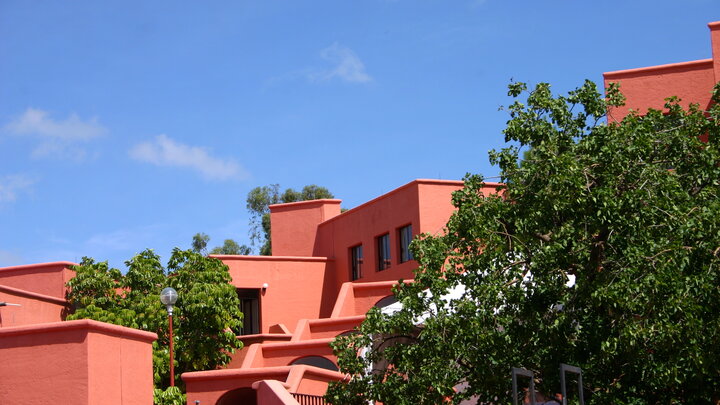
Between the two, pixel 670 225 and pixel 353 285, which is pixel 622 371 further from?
pixel 353 285

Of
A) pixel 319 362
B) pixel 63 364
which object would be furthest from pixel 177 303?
pixel 63 364

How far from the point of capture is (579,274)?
17.7 metres

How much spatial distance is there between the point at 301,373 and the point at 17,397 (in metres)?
8.01

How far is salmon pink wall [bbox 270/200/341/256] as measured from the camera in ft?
138

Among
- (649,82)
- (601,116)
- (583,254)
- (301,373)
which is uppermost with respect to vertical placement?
(649,82)

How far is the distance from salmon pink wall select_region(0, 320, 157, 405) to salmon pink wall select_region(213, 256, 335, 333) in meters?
20.2

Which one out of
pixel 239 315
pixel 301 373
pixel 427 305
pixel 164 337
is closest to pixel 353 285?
pixel 239 315

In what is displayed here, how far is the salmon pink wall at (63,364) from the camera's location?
16109 mm

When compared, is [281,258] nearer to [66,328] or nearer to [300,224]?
[300,224]

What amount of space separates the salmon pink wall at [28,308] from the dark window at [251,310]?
8.16 metres

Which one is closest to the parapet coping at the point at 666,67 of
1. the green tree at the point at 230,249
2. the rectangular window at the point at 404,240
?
the rectangular window at the point at 404,240

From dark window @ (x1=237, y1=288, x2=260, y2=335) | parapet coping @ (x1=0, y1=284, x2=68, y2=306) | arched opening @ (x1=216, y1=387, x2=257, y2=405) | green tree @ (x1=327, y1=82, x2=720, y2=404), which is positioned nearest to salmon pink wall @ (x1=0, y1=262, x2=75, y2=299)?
parapet coping @ (x1=0, y1=284, x2=68, y2=306)

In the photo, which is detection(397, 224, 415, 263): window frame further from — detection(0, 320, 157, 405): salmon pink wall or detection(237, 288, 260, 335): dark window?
detection(0, 320, 157, 405): salmon pink wall

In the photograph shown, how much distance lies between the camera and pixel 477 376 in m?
17.8
